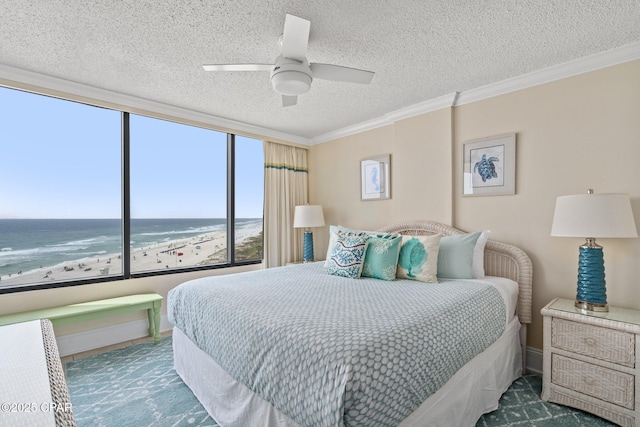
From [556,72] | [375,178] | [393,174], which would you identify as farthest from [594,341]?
[375,178]

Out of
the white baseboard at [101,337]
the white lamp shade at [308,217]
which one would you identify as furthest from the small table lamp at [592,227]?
the white baseboard at [101,337]

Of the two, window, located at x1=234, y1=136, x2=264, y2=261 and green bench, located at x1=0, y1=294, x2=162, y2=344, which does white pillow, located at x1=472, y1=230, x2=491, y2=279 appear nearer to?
window, located at x1=234, y1=136, x2=264, y2=261

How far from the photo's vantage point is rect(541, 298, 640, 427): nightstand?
1765 millimetres

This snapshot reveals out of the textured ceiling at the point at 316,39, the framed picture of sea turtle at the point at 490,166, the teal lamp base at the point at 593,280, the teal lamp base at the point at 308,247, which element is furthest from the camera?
the teal lamp base at the point at 308,247

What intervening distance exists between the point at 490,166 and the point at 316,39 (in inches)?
76.5

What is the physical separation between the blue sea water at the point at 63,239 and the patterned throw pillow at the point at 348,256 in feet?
6.51

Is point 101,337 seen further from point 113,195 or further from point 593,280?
point 593,280

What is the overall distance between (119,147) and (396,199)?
10.2 ft

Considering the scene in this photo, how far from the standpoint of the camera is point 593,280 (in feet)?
6.52

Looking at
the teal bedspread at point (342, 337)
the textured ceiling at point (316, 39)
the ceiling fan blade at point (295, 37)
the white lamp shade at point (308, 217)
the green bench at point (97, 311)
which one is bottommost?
the green bench at point (97, 311)

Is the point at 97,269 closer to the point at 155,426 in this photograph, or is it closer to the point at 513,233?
the point at 155,426

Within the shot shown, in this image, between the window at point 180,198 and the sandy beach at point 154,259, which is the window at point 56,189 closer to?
the sandy beach at point 154,259

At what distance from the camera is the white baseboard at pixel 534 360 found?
2448mm

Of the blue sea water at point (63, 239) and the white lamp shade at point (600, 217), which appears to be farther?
the blue sea water at point (63, 239)
